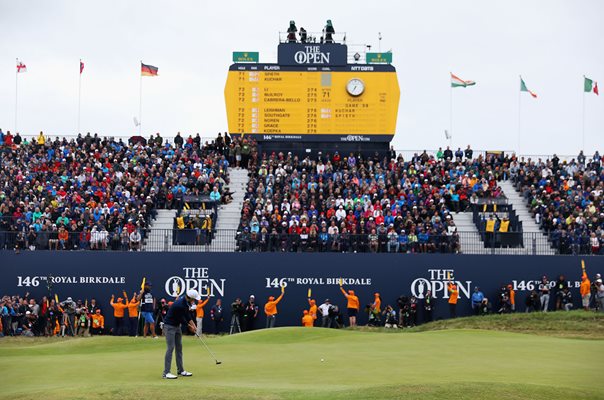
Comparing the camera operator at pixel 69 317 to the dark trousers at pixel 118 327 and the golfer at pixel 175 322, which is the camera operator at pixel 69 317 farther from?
the golfer at pixel 175 322

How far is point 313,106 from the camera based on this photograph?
4816 cm

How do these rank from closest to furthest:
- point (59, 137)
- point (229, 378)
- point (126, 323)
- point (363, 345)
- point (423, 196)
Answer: point (229, 378)
point (363, 345)
point (126, 323)
point (423, 196)
point (59, 137)

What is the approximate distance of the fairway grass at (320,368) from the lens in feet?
53.8

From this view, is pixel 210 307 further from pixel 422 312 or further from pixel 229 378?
pixel 229 378

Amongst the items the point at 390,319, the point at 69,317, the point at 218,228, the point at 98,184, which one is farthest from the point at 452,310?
the point at 98,184

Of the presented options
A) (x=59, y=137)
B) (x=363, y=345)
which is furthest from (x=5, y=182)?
(x=363, y=345)

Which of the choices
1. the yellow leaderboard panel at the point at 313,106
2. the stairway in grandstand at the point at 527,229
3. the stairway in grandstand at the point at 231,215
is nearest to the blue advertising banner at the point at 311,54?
the yellow leaderboard panel at the point at 313,106

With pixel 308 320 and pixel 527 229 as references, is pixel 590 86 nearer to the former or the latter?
pixel 527 229

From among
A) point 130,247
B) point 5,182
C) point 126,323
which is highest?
point 5,182

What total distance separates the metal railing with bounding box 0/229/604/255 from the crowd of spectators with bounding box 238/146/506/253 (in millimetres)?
42

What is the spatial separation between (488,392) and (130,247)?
90.4 feet

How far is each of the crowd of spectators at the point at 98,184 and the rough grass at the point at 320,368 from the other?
12638 millimetres

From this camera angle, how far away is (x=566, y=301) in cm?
4062

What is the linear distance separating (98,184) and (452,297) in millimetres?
16864
